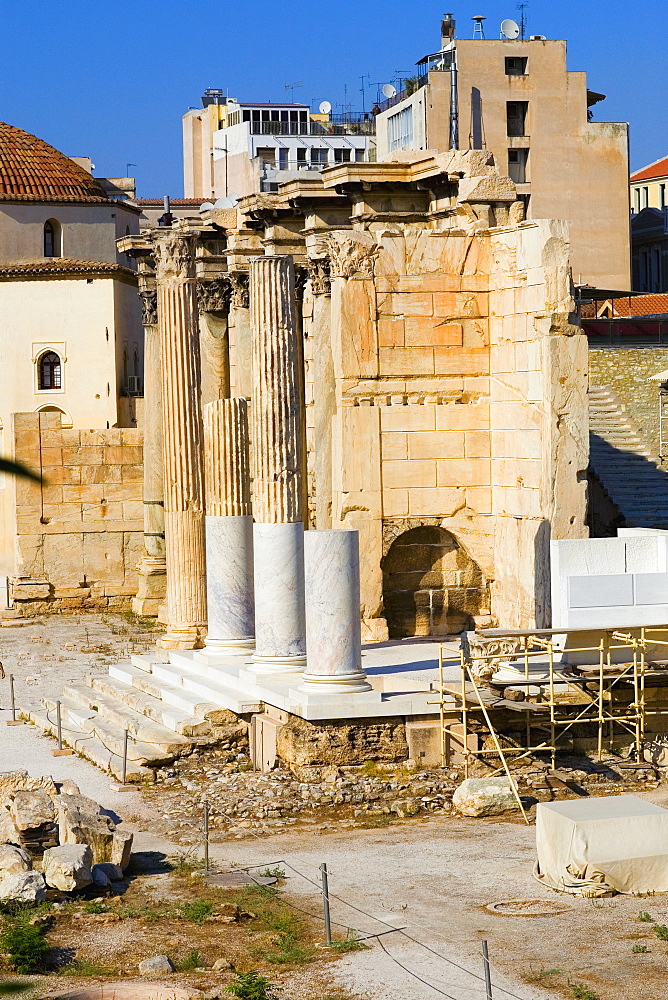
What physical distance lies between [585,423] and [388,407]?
2.80 meters

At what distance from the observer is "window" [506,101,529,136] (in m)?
57.4

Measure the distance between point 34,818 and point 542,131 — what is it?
46879mm

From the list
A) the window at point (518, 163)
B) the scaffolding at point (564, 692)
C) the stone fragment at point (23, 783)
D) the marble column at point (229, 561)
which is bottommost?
the stone fragment at point (23, 783)

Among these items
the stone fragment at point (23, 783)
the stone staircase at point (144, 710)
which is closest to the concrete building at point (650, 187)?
the stone staircase at point (144, 710)

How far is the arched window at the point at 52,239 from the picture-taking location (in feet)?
151

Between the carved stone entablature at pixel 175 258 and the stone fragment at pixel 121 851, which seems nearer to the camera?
the stone fragment at pixel 121 851

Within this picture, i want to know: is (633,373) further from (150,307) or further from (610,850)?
(610,850)

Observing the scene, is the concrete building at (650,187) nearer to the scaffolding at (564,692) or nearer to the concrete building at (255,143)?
the concrete building at (255,143)

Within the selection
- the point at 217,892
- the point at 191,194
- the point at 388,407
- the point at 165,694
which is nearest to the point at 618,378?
the point at 388,407

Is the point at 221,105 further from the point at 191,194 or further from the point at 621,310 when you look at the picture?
the point at 621,310

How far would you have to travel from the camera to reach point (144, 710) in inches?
753

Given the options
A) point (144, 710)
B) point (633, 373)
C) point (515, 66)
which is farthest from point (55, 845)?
point (515, 66)

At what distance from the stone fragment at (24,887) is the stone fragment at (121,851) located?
0.83 m

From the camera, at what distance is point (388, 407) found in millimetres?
22000
